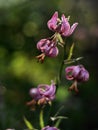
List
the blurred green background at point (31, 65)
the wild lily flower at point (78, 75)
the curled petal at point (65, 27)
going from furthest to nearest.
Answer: the blurred green background at point (31, 65)
the wild lily flower at point (78, 75)
the curled petal at point (65, 27)

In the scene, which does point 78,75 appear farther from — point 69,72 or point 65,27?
point 65,27

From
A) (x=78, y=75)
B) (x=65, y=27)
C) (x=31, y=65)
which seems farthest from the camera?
(x=31, y=65)

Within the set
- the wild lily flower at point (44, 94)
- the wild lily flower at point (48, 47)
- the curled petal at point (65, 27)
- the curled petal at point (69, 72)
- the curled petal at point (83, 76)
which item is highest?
the curled petal at point (65, 27)

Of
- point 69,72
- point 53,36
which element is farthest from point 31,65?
point 53,36

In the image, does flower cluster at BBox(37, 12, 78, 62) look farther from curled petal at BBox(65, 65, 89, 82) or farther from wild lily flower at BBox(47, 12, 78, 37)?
curled petal at BBox(65, 65, 89, 82)

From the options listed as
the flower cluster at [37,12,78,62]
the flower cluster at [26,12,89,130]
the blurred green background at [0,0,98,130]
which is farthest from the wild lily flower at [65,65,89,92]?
the blurred green background at [0,0,98,130]

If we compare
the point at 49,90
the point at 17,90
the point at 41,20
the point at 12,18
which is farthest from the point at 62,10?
the point at 49,90

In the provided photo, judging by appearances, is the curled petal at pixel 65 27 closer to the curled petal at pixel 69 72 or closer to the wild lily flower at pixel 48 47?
the wild lily flower at pixel 48 47

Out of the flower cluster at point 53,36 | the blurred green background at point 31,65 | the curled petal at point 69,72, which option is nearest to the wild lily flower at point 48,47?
the flower cluster at point 53,36
